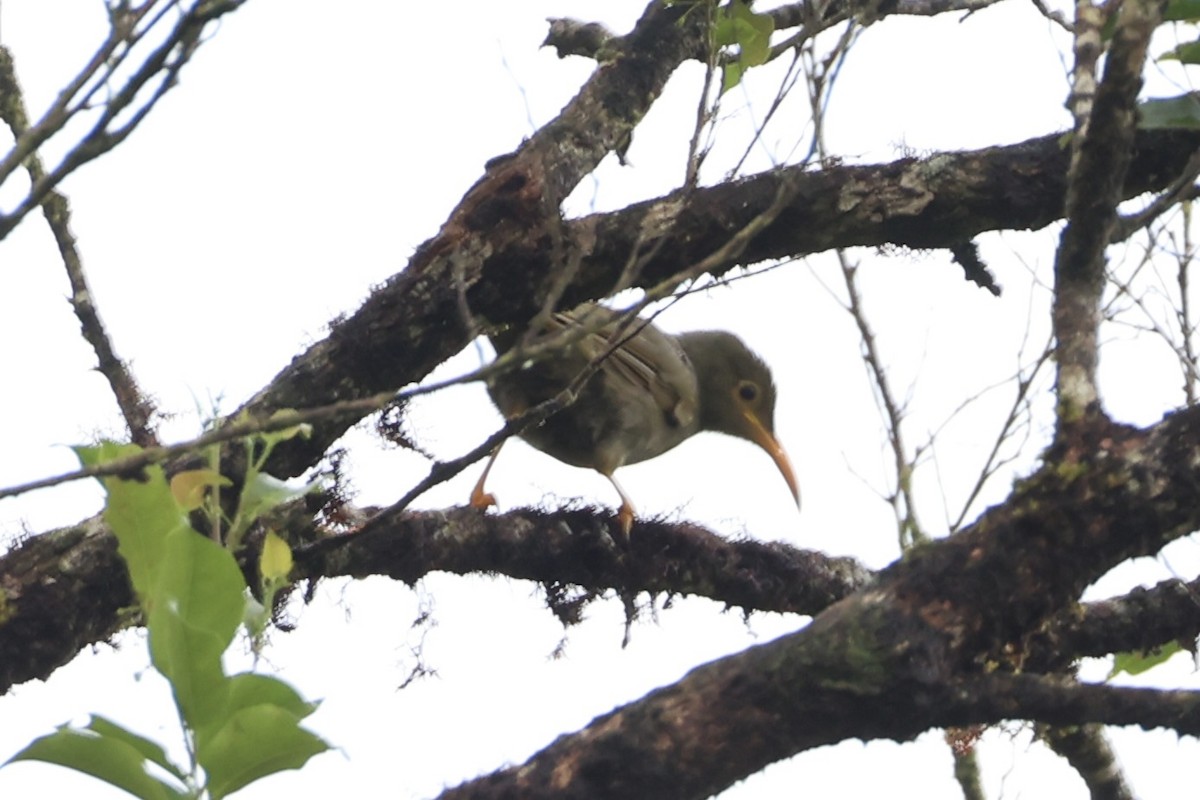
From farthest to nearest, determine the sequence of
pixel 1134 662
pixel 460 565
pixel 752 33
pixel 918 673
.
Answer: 1. pixel 460 565
2. pixel 752 33
3. pixel 1134 662
4. pixel 918 673

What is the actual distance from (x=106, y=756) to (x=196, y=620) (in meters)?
0.15

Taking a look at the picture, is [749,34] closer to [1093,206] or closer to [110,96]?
[1093,206]

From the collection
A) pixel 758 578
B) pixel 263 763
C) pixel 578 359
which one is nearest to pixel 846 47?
pixel 263 763

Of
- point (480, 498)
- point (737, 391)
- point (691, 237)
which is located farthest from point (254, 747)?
point (737, 391)

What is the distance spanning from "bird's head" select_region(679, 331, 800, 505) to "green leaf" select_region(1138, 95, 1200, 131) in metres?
3.28

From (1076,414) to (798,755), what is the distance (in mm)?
654

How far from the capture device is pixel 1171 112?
8.14 feet

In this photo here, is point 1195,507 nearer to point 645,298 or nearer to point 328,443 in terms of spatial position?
point 645,298

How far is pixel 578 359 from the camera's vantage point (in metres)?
4.56

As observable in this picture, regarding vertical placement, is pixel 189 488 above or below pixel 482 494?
below

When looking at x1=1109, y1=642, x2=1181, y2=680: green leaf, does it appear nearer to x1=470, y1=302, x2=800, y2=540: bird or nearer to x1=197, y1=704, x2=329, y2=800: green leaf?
x1=470, y1=302, x2=800, y2=540: bird

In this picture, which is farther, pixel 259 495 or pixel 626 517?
pixel 626 517

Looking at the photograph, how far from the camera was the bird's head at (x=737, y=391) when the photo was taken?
5750 mm

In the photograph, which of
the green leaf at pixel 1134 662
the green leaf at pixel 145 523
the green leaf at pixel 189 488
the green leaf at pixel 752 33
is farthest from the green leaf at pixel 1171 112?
the green leaf at pixel 145 523
